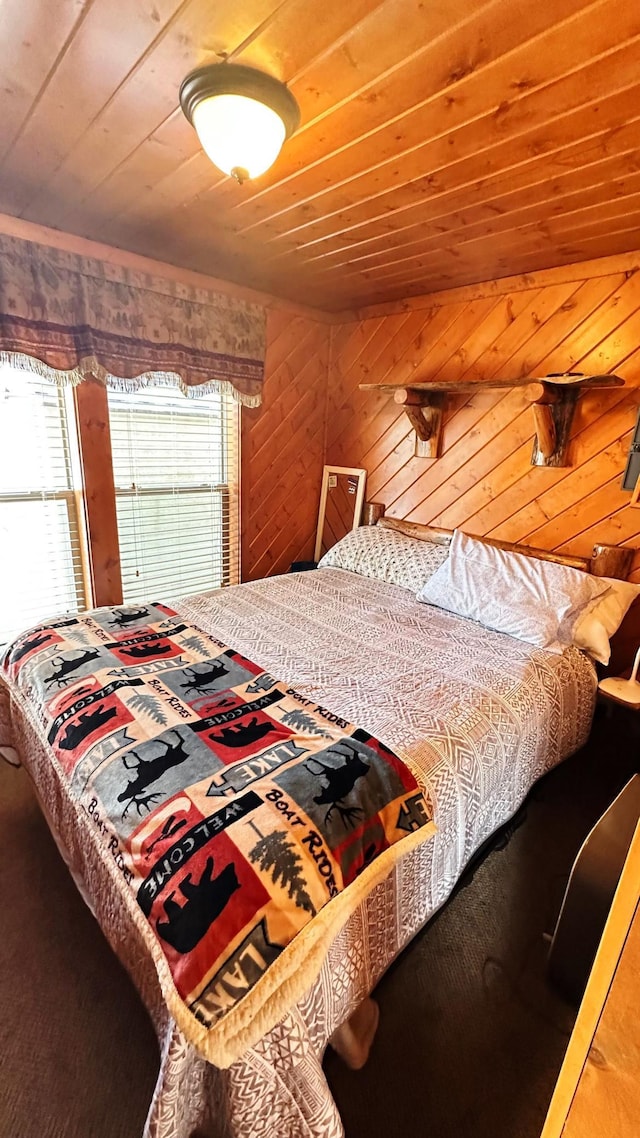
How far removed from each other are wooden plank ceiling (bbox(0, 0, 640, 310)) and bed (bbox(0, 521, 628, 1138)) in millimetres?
1625

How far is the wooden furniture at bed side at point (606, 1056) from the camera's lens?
541 mm

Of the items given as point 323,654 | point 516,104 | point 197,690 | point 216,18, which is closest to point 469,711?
point 323,654

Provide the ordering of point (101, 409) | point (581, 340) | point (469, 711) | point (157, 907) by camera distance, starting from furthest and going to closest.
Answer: point (101, 409) → point (581, 340) → point (469, 711) → point (157, 907)

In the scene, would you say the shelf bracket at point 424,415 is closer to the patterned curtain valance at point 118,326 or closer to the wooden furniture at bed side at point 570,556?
the wooden furniture at bed side at point 570,556

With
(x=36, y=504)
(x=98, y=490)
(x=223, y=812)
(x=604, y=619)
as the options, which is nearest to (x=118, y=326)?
(x=98, y=490)

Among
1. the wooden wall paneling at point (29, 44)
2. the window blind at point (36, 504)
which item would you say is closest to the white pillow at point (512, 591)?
the window blind at point (36, 504)

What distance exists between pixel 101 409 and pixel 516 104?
2061 millimetres

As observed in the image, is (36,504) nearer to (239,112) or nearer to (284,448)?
(284,448)

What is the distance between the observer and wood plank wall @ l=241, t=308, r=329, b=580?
3.04m

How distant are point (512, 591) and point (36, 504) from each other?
238 centimetres

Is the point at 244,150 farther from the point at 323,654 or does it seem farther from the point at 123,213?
the point at 323,654

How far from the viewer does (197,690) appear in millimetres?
1501

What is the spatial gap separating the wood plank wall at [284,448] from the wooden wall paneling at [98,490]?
33.9 inches

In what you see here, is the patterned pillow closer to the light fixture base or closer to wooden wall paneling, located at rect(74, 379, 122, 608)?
wooden wall paneling, located at rect(74, 379, 122, 608)
